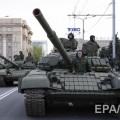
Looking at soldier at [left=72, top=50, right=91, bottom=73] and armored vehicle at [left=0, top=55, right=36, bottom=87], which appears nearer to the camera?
soldier at [left=72, top=50, right=91, bottom=73]

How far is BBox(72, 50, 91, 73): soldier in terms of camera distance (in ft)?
41.4

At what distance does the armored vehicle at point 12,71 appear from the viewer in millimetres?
23411

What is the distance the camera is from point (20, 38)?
115438 millimetres

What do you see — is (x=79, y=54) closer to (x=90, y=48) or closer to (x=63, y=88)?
(x=63, y=88)

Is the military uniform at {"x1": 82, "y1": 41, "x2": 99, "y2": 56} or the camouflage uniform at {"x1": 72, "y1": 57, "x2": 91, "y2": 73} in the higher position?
the military uniform at {"x1": 82, "y1": 41, "x2": 99, "y2": 56}

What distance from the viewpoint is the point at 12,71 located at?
2419cm

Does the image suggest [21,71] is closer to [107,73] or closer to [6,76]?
[6,76]

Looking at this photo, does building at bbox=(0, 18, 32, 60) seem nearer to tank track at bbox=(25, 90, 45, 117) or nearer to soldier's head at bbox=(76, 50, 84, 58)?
soldier's head at bbox=(76, 50, 84, 58)

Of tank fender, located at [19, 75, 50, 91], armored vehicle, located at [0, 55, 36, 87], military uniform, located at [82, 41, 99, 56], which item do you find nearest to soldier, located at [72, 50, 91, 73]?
tank fender, located at [19, 75, 50, 91]

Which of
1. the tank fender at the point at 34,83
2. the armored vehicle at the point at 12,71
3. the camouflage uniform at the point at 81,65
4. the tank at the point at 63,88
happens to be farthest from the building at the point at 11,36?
the tank fender at the point at 34,83

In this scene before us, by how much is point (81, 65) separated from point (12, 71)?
12.0 metres

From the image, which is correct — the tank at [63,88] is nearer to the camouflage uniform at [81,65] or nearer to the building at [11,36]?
the camouflage uniform at [81,65]

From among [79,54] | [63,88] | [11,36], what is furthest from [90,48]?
[11,36]

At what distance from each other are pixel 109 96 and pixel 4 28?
10505cm
